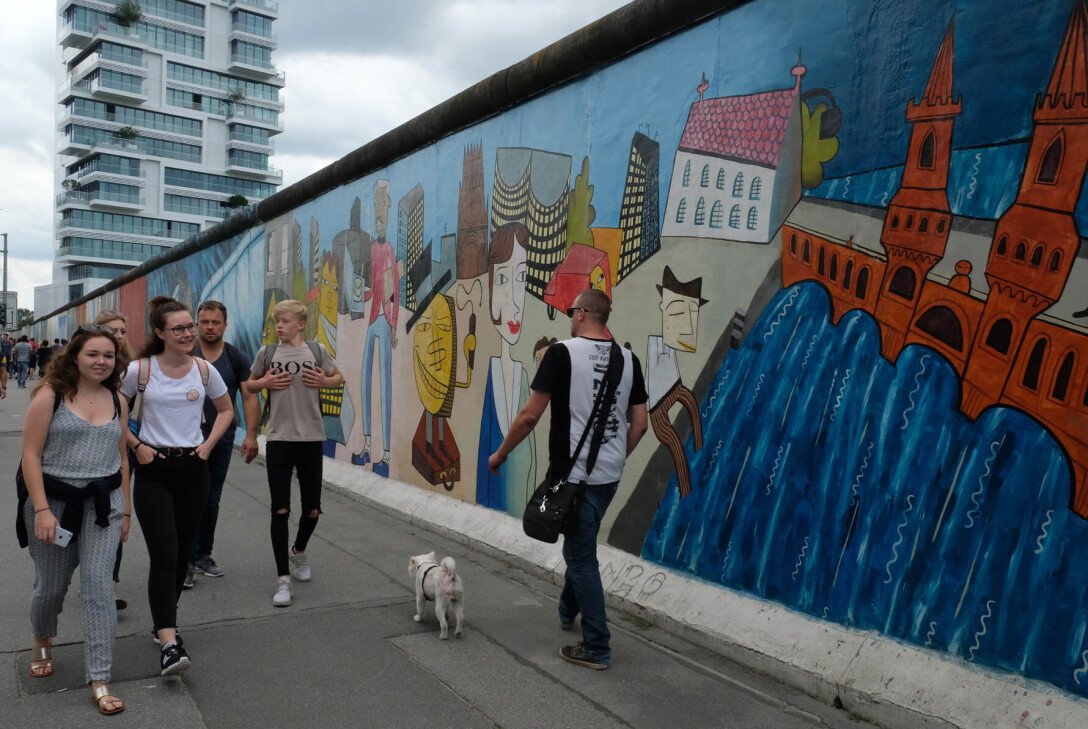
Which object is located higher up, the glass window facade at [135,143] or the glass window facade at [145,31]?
the glass window facade at [145,31]

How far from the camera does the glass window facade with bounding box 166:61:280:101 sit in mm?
90500

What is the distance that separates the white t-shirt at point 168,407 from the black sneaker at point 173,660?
1006 millimetres

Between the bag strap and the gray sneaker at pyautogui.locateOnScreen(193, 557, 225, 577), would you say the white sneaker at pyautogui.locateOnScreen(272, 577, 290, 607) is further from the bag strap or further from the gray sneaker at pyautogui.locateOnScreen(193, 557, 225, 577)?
the bag strap

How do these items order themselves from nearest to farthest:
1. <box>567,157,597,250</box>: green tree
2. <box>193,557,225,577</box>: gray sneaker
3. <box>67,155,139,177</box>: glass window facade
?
<box>193,557,225,577</box>: gray sneaker → <box>567,157,597,250</box>: green tree → <box>67,155,139,177</box>: glass window facade

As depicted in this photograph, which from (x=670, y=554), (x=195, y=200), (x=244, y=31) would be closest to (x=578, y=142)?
(x=670, y=554)

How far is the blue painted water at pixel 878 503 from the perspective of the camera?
11.3 feet

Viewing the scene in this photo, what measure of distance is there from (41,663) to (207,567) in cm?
187

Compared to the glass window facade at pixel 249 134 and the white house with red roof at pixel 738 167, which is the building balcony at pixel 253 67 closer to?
the glass window facade at pixel 249 134

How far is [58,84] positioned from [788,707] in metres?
107

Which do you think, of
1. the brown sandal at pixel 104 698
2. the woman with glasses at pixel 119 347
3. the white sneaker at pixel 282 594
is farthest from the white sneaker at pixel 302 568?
the brown sandal at pixel 104 698

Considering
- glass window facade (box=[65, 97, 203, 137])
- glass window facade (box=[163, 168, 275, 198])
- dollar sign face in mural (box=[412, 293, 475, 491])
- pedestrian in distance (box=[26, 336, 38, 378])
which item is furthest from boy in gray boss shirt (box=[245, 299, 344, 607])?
glass window facade (box=[65, 97, 203, 137])

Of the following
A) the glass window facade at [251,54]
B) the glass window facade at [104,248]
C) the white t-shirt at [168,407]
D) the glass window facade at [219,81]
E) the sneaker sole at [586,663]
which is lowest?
the glass window facade at [104,248]

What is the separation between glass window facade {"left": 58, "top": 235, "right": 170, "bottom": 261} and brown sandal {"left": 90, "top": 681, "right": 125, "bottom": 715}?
286 feet

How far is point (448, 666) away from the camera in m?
4.28
